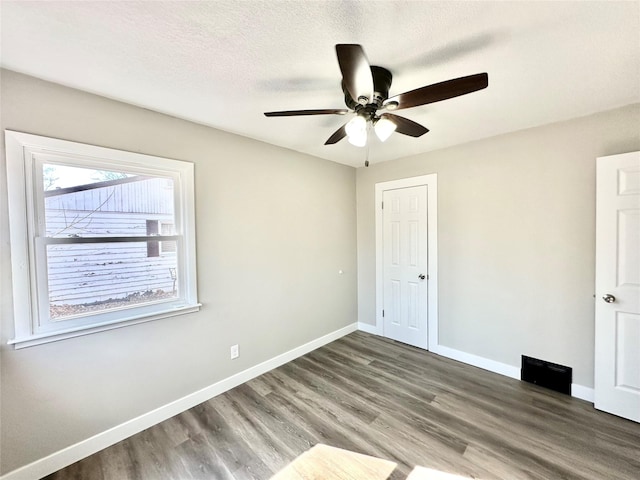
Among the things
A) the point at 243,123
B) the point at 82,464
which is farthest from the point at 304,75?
the point at 82,464

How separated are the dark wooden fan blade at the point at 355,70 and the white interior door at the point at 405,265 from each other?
2.15 meters

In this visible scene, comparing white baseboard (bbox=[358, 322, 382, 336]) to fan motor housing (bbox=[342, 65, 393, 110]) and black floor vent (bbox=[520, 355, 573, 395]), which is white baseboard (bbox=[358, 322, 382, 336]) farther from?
fan motor housing (bbox=[342, 65, 393, 110])

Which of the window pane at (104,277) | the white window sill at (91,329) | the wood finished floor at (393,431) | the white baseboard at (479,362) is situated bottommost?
the wood finished floor at (393,431)

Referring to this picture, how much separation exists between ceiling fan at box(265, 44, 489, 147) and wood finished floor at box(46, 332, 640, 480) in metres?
2.11

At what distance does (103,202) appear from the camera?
1.87 m

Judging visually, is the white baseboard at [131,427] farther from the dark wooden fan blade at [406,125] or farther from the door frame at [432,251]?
the dark wooden fan blade at [406,125]

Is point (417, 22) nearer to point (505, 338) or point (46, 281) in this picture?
point (46, 281)

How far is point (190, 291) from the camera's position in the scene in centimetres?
227

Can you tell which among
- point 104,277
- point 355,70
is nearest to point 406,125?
point 355,70

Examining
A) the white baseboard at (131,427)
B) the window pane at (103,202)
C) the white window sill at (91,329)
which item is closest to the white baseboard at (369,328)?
the white baseboard at (131,427)

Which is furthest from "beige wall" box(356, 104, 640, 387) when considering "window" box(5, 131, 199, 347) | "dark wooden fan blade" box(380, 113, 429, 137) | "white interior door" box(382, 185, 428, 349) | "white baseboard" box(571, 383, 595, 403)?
"window" box(5, 131, 199, 347)

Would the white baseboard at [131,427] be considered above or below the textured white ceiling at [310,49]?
below

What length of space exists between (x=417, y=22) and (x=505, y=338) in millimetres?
2871

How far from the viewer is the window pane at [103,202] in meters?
1.69
